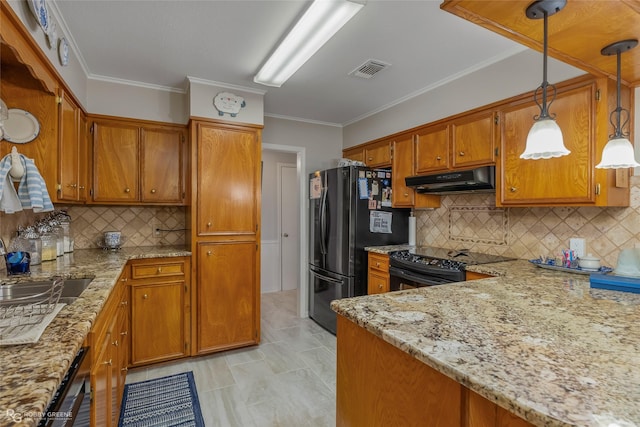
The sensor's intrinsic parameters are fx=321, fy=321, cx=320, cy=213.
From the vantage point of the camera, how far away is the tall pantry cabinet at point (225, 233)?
2844 mm

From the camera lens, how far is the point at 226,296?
9.68ft

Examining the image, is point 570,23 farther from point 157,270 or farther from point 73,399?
point 157,270

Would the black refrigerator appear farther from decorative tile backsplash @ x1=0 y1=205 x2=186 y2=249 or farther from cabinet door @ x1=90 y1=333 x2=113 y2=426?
cabinet door @ x1=90 y1=333 x2=113 y2=426

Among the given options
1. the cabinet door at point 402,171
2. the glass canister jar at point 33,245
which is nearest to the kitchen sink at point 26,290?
the glass canister jar at point 33,245

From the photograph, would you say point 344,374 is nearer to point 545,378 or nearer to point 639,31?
point 545,378

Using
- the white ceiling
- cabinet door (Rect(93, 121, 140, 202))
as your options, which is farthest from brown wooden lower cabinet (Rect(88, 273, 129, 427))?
the white ceiling

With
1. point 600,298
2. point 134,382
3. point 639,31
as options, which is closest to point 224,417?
point 134,382

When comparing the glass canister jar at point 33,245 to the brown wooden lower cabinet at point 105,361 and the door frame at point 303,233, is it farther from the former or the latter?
the door frame at point 303,233

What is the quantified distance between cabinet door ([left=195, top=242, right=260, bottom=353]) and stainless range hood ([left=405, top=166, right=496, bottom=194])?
1685mm

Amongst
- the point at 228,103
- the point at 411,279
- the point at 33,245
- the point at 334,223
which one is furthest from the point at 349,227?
the point at 33,245

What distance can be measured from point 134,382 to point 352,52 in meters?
2.96

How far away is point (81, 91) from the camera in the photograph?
8.52ft

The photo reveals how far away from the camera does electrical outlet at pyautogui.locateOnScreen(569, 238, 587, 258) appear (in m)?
2.17

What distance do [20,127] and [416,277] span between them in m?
2.82
